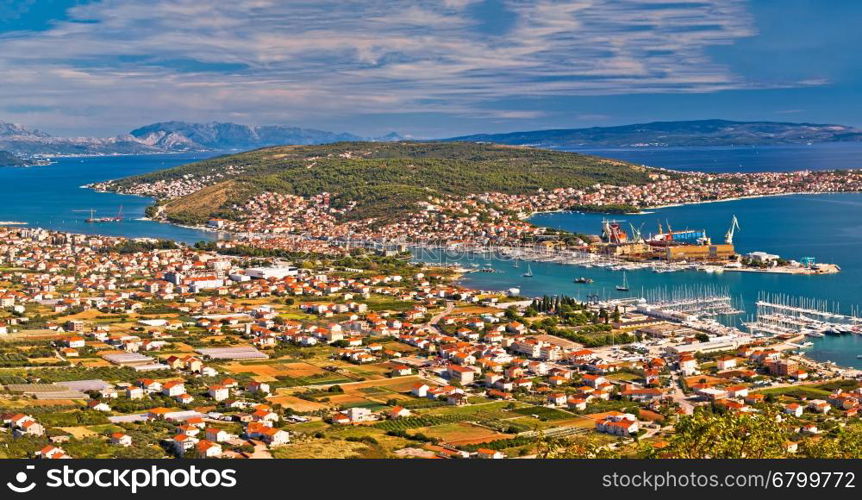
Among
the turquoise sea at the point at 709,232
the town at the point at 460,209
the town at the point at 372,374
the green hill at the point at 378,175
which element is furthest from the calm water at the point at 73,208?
the town at the point at 372,374

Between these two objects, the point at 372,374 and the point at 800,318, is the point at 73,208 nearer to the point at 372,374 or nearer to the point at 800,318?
the point at 372,374

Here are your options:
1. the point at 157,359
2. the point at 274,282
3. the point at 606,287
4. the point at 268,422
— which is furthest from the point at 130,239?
the point at 268,422

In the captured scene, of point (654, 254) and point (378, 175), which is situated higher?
point (378, 175)

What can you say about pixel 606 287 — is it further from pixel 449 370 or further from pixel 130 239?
pixel 130 239

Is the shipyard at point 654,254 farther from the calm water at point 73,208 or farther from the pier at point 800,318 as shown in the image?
the calm water at point 73,208

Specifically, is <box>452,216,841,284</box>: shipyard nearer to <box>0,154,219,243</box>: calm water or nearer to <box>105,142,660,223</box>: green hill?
<box>105,142,660,223</box>: green hill

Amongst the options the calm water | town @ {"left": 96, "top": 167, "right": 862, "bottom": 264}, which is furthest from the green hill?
the calm water

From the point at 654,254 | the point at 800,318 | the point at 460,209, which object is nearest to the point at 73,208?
the point at 460,209
